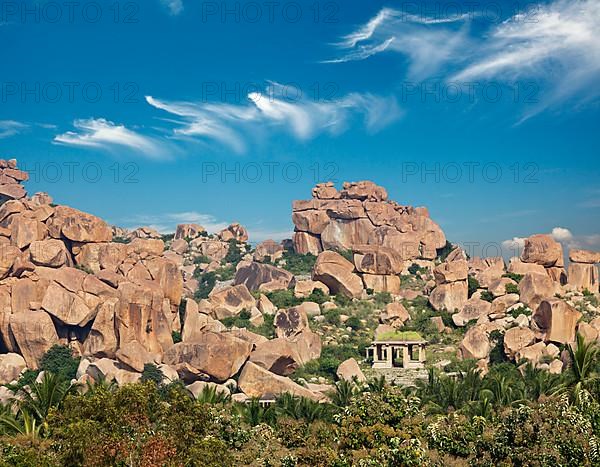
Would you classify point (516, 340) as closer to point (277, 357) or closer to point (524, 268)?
point (277, 357)

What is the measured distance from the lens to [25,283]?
51.2m

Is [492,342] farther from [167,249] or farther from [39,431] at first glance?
[167,249]

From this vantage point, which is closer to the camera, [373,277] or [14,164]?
[373,277]

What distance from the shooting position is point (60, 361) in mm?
48250

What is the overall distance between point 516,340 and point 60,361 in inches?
1208

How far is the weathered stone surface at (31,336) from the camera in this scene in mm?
49062

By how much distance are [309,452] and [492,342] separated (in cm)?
3284

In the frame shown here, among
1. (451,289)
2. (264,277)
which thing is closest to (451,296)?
(451,289)

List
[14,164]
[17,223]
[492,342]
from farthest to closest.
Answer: [14,164] < [17,223] < [492,342]

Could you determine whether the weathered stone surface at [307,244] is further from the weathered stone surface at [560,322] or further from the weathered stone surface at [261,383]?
the weathered stone surface at [261,383]

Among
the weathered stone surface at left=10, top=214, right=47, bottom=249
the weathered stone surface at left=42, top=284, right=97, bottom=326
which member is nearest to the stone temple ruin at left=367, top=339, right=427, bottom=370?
the weathered stone surface at left=42, top=284, right=97, bottom=326

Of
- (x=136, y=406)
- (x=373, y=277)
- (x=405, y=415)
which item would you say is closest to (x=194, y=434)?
(x=136, y=406)

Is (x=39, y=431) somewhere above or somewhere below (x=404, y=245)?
below

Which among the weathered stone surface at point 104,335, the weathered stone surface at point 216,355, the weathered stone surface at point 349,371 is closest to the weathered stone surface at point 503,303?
the weathered stone surface at point 349,371
